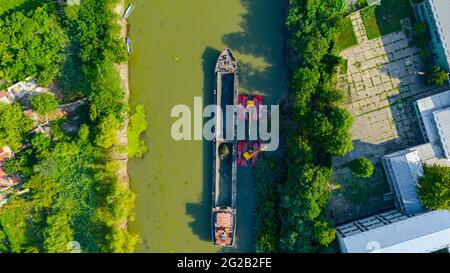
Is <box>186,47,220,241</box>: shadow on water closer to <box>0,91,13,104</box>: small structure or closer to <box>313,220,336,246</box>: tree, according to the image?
<box>313,220,336,246</box>: tree

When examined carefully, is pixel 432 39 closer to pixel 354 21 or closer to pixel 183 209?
pixel 354 21

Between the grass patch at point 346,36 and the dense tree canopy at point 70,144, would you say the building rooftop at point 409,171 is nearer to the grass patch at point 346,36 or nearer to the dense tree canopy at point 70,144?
the grass patch at point 346,36

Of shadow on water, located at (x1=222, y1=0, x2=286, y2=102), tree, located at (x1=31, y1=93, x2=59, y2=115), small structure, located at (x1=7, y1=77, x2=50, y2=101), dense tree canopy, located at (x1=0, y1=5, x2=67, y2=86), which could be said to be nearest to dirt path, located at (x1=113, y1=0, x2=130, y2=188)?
dense tree canopy, located at (x1=0, y1=5, x2=67, y2=86)

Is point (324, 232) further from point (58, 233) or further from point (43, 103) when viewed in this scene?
point (43, 103)

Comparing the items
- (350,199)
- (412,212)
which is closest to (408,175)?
(412,212)

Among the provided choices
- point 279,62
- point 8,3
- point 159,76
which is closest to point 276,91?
point 279,62

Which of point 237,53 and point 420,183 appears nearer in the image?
point 420,183
